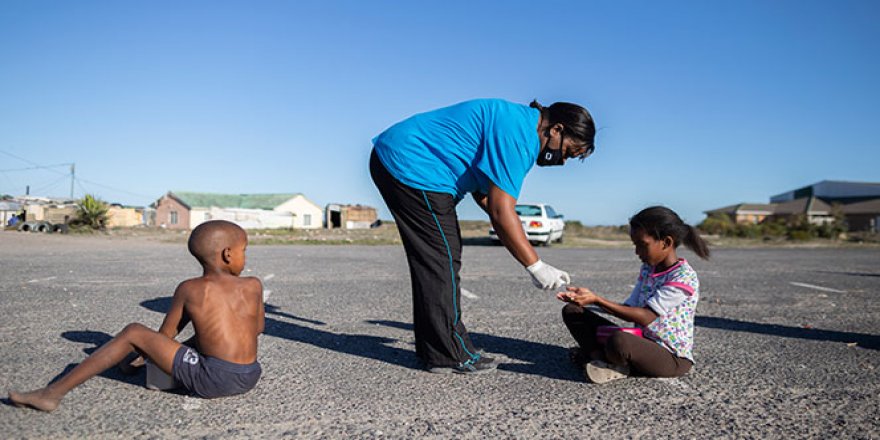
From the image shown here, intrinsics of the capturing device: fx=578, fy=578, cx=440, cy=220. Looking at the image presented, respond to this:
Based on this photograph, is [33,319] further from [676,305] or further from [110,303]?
[676,305]

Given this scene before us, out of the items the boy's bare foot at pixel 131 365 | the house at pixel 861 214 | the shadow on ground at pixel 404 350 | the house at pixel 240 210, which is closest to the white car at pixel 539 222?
the shadow on ground at pixel 404 350

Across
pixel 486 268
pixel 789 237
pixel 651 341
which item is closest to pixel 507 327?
pixel 651 341

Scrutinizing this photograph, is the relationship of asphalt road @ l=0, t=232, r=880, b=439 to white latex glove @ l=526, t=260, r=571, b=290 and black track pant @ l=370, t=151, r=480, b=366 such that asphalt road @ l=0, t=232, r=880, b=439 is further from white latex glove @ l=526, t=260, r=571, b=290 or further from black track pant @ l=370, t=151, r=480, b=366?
white latex glove @ l=526, t=260, r=571, b=290

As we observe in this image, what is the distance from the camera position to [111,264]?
32.5ft

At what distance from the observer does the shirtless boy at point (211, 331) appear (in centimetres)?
252

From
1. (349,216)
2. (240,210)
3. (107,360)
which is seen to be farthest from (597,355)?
(349,216)

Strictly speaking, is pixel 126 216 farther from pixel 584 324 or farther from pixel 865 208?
pixel 865 208

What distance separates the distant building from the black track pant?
150ft

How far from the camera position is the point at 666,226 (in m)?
3.12

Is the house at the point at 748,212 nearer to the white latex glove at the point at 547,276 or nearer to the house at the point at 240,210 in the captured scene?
the house at the point at 240,210

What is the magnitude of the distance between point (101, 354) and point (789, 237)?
100 feet

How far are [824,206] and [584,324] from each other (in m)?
63.0

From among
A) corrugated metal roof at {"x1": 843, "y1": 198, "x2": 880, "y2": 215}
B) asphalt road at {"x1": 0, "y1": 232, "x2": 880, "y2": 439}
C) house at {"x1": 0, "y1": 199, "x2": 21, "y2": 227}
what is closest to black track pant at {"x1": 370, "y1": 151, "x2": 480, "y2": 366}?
asphalt road at {"x1": 0, "y1": 232, "x2": 880, "y2": 439}

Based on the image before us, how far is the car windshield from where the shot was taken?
19770mm
